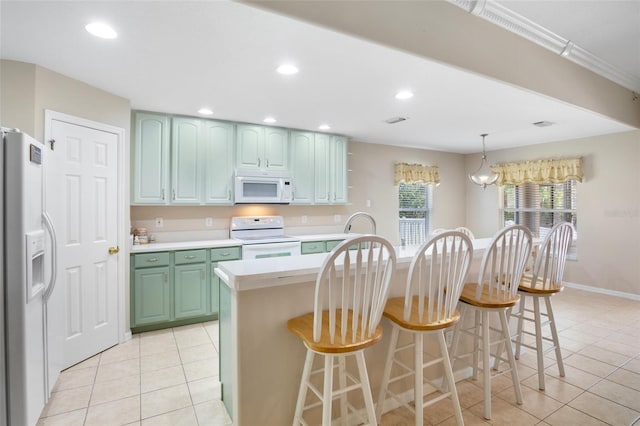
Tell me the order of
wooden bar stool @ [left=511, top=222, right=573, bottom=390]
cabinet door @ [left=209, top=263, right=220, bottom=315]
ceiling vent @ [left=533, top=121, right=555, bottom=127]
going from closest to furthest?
wooden bar stool @ [left=511, top=222, right=573, bottom=390] < cabinet door @ [left=209, top=263, right=220, bottom=315] < ceiling vent @ [left=533, top=121, right=555, bottom=127]

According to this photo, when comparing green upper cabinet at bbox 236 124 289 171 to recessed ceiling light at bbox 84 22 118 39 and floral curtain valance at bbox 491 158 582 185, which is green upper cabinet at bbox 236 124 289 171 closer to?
recessed ceiling light at bbox 84 22 118 39

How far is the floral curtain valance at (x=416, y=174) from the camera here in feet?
18.6

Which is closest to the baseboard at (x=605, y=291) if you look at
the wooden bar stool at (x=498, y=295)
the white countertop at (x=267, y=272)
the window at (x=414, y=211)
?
the window at (x=414, y=211)

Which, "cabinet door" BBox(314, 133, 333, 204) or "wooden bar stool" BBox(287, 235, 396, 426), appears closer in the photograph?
"wooden bar stool" BBox(287, 235, 396, 426)

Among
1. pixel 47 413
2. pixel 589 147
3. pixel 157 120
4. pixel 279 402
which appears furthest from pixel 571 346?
pixel 157 120

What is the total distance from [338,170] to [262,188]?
4.01 ft

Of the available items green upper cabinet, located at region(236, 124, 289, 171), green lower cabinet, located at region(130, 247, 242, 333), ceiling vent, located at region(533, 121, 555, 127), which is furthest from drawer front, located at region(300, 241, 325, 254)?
ceiling vent, located at region(533, 121, 555, 127)

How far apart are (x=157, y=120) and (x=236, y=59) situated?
1.75m

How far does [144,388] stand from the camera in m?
2.35

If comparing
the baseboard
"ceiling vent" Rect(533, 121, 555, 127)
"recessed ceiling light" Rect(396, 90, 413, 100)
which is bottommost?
the baseboard

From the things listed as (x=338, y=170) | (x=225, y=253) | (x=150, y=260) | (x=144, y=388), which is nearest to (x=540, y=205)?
(x=338, y=170)

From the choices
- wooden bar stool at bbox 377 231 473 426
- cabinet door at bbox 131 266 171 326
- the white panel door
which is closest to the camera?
wooden bar stool at bbox 377 231 473 426

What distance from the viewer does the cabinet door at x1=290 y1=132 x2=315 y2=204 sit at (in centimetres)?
444

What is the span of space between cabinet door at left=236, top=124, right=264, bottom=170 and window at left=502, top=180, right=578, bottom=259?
14.2 ft
